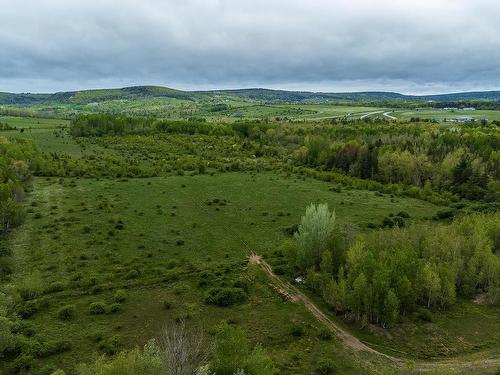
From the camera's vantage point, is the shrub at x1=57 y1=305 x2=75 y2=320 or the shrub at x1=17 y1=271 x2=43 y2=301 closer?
the shrub at x1=57 y1=305 x2=75 y2=320

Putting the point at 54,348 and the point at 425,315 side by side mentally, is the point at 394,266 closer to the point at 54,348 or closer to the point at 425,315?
the point at 425,315

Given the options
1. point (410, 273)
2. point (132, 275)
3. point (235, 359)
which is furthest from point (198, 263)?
point (235, 359)

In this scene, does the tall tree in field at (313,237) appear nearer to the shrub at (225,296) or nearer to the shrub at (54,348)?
the shrub at (225,296)

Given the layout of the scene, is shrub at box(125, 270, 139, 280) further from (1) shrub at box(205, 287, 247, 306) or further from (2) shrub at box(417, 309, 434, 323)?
(2) shrub at box(417, 309, 434, 323)

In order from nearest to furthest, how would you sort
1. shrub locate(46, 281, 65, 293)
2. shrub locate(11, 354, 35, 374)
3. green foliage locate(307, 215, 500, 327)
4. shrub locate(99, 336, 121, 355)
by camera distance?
shrub locate(11, 354, 35, 374) → shrub locate(99, 336, 121, 355) → green foliage locate(307, 215, 500, 327) → shrub locate(46, 281, 65, 293)

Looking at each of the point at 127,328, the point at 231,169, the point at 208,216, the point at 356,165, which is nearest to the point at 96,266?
the point at 127,328

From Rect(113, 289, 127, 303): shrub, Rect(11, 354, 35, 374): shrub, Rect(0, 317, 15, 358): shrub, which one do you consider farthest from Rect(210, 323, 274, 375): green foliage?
Rect(113, 289, 127, 303): shrub

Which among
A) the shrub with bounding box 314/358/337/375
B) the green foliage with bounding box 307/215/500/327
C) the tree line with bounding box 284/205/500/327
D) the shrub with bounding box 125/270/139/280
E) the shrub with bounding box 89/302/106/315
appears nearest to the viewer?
the shrub with bounding box 314/358/337/375
